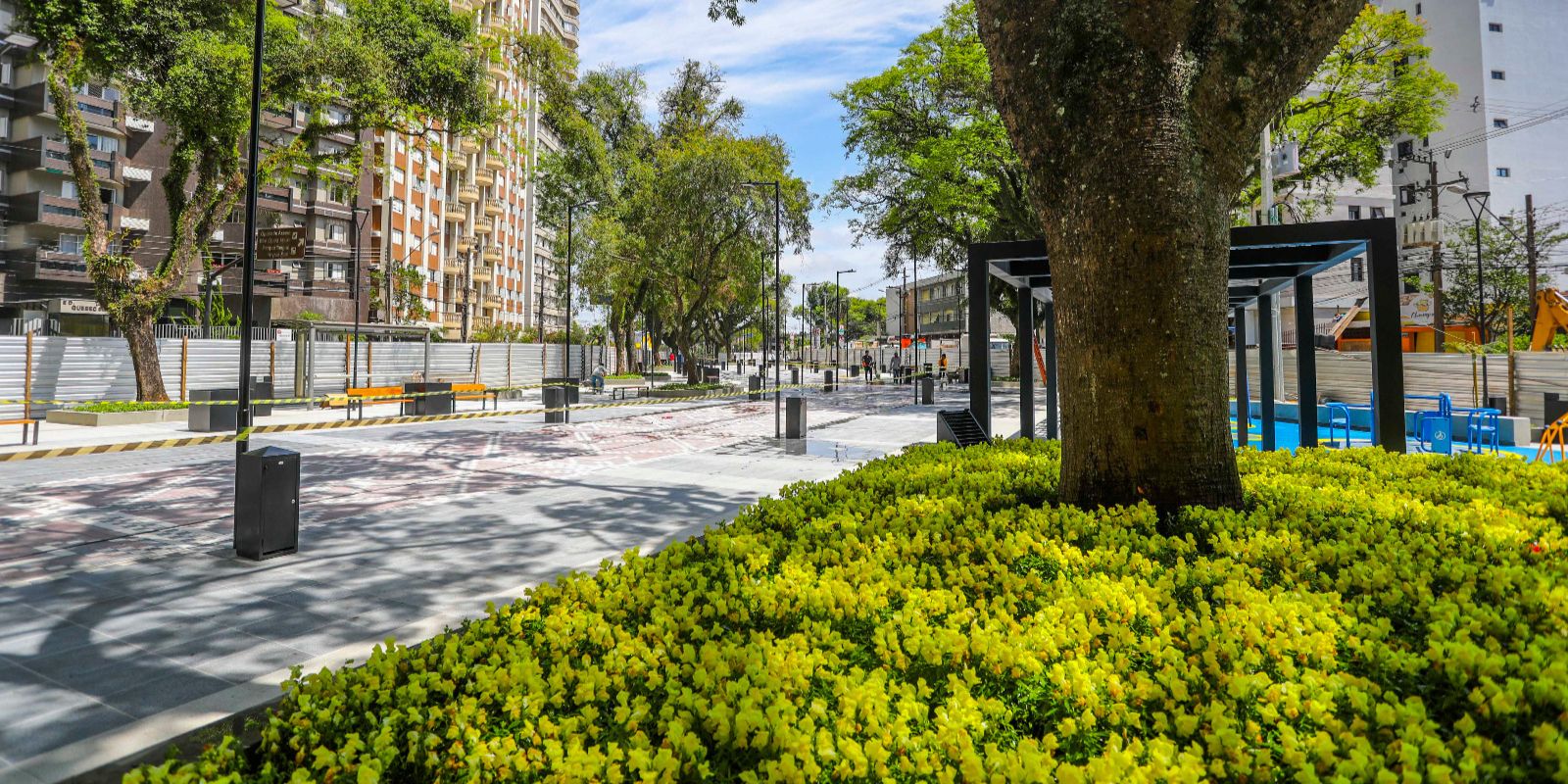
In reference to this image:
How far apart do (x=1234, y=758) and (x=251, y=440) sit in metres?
18.1

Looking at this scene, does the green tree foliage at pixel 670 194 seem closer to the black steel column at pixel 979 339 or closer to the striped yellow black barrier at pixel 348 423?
the striped yellow black barrier at pixel 348 423

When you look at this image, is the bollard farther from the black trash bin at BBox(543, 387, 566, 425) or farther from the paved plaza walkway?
the black trash bin at BBox(543, 387, 566, 425)

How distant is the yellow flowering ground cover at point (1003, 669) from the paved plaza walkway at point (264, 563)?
1797 millimetres

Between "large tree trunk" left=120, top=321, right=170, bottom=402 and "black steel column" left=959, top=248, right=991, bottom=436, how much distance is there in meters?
21.0

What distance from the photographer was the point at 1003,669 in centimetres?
244

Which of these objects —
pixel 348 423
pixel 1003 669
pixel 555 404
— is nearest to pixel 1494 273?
pixel 555 404

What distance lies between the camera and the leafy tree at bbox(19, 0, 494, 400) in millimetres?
17484

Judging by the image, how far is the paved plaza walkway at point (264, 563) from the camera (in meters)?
3.97

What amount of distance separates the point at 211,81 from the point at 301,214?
115 feet

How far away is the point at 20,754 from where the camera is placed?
11.0 feet

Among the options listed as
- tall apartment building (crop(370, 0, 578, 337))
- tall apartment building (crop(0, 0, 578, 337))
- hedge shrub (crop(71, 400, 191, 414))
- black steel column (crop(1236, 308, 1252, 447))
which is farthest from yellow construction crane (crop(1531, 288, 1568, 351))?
tall apartment building (crop(370, 0, 578, 337))

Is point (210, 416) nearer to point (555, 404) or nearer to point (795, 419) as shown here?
point (555, 404)

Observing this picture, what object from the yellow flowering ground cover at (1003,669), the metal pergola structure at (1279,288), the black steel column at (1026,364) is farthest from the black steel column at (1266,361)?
the yellow flowering ground cover at (1003,669)

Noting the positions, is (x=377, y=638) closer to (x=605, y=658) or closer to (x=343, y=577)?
(x=343, y=577)
